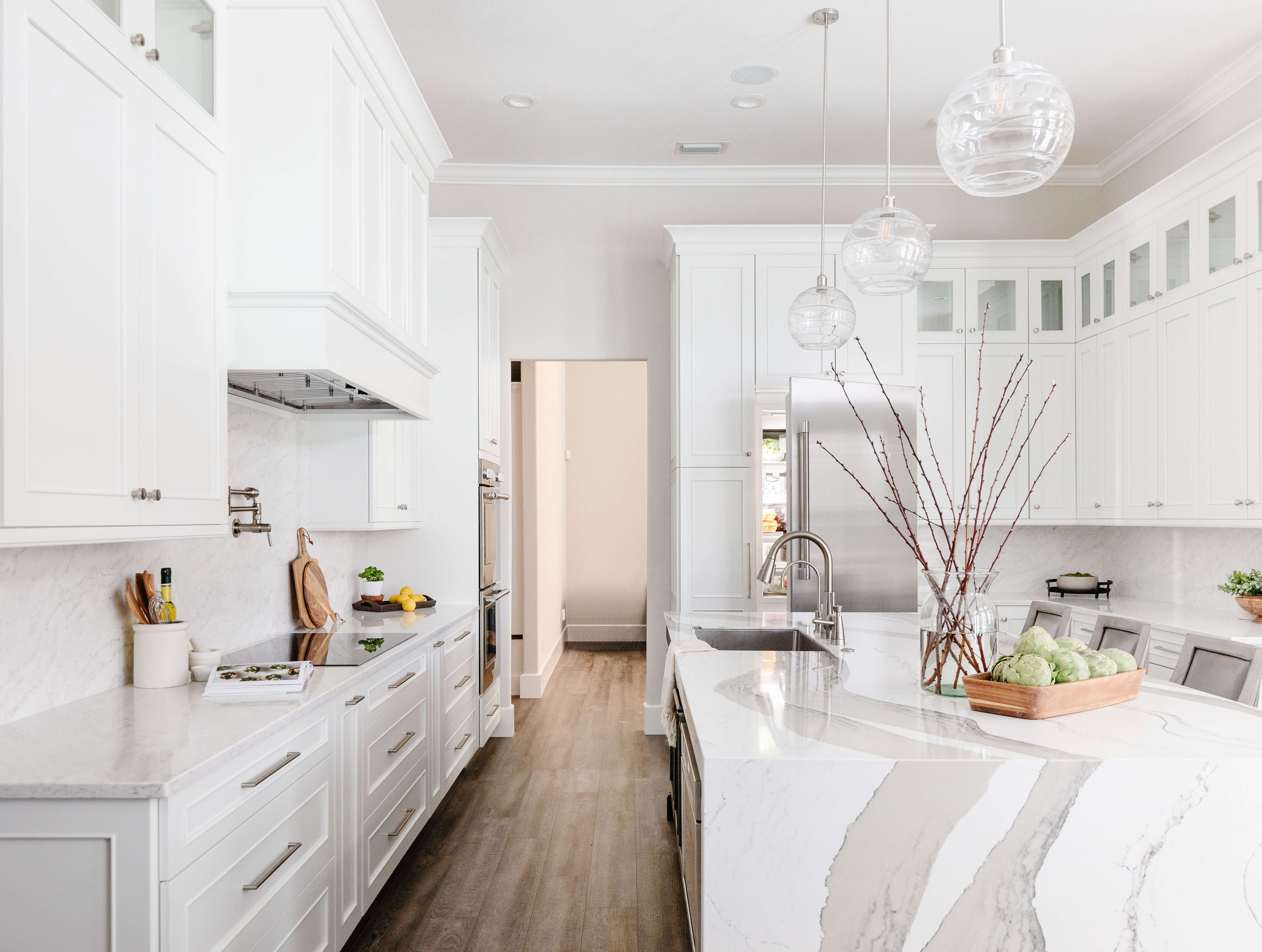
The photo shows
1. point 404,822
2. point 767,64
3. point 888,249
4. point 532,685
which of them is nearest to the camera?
point 888,249

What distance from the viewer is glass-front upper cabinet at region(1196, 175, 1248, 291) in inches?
137

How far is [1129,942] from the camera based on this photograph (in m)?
1.51

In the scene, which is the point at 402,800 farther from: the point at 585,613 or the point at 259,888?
the point at 585,613

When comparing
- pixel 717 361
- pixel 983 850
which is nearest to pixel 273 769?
pixel 983 850

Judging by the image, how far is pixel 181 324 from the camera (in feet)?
6.63

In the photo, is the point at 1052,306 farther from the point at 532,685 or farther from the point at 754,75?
the point at 532,685

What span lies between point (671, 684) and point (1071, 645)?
3.65 ft

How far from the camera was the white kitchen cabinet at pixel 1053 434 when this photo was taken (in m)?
4.83

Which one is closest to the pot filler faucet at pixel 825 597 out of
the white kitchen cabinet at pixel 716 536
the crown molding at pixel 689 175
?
the white kitchen cabinet at pixel 716 536

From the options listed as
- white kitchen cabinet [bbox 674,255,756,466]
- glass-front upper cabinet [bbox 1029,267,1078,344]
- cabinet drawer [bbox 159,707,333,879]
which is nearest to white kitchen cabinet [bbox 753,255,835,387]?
white kitchen cabinet [bbox 674,255,756,466]

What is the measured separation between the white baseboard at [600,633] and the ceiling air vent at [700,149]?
4472 millimetres

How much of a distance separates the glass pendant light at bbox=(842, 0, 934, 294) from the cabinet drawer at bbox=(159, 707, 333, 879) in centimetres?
197

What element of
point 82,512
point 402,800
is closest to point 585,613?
point 402,800

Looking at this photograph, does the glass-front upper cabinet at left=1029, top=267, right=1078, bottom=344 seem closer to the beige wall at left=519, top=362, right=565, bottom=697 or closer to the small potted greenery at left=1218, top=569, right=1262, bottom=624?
the small potted greenery at left=1218, top=569, right=1262, bottom=624
